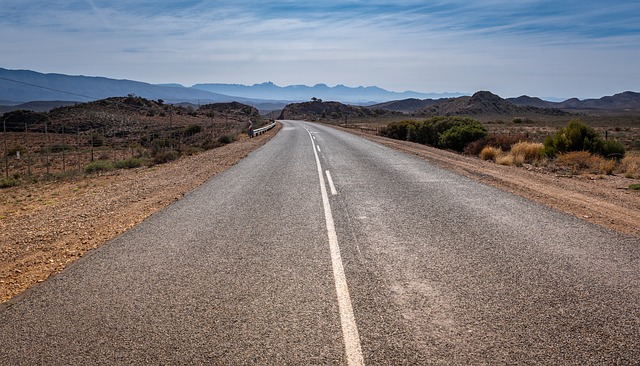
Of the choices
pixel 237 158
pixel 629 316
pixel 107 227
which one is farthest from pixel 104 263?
pixel 237 158

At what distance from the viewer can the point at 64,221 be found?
31.1ft

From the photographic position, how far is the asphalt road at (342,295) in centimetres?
391

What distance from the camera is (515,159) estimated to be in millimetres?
21469

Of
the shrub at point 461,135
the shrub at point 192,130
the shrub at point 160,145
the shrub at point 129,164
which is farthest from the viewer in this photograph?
the shrub at point 192,130

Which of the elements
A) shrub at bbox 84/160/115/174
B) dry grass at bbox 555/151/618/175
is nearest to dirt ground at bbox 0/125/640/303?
dry grass at bbox 555/151/618/175

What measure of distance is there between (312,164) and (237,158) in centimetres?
512

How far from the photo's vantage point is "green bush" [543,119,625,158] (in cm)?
2092

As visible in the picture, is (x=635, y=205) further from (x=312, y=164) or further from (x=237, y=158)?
(x=237, y=158)

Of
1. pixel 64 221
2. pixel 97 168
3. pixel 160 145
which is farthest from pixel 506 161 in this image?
pixel 160 145

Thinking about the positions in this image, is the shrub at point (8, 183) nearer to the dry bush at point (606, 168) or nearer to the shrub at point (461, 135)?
the dry bush at point (606, 168)

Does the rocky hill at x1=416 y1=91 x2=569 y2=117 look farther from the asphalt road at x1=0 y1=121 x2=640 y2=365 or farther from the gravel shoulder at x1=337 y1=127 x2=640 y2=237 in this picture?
the asphalt road at x1=0 y1=121 x2=640 y2=365

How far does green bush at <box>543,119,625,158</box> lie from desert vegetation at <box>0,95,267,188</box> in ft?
64.0

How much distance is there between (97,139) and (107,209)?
146 feet

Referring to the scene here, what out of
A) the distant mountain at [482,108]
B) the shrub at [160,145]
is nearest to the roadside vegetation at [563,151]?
the shrub at [160,145]
